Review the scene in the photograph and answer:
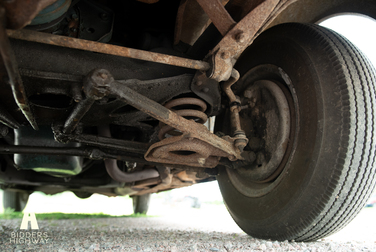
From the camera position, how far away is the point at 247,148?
5.33 feet

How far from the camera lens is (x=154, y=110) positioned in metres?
1.12

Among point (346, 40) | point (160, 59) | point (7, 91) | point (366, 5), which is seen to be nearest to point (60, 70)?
point (7, 91)

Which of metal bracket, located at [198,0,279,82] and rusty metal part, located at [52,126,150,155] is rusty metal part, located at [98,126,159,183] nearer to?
rusty metal part, located at [52,126,150,155]

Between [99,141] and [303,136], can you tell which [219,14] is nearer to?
[303,136]

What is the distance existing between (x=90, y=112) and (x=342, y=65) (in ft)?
4.25

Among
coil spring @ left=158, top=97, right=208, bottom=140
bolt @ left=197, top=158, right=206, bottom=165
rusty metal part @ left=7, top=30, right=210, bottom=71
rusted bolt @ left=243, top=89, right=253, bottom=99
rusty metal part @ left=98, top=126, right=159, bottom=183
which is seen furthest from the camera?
rusty metal part @ left=98, top=126, right=159, bottom=183

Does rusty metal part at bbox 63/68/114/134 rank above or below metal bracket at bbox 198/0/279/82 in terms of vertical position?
below

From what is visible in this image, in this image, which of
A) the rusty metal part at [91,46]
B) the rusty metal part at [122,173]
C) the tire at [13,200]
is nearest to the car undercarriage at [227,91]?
the rusty metal part at [91,46]

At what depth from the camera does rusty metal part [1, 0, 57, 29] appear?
71 centimetres

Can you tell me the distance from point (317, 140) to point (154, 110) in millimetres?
792

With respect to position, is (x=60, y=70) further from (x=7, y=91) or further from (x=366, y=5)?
(x=366, y=5)

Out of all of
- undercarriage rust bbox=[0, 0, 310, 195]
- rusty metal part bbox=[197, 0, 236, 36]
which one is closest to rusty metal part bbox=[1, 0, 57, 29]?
undercarriage rust bbox=[0, 0, 310, 195]

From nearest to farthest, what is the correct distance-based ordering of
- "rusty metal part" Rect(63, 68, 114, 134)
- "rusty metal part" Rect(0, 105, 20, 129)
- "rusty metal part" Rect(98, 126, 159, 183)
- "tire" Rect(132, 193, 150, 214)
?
"rusty metal part" Rect(63, 68, 114, 134)
"rusty metal part" Rect(0, 105, 20, 129)
"rusty metal part" Rect(98, 126, 159, 183)
"tire" Rect(132, 193, 150, 214)

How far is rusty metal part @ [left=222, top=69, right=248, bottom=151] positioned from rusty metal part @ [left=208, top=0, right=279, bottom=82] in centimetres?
15
